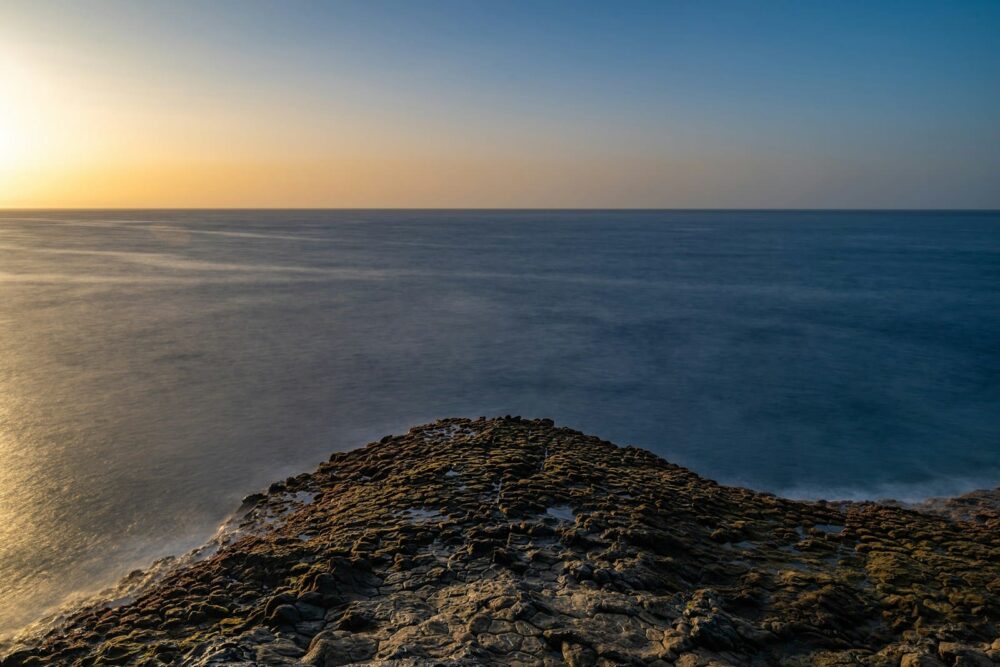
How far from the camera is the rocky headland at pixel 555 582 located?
8.81m

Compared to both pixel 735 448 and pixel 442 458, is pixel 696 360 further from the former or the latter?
pixel 442 458

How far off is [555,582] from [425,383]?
60.1 feet

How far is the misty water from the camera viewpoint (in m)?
17.0

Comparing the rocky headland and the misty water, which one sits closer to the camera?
the rocky headland

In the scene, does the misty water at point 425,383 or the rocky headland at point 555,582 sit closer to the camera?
the rocky headland at point 555,582

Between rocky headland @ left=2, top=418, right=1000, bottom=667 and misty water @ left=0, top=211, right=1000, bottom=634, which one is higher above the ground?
rocky headland @ left=2, top=418, right=1000, bottom=667

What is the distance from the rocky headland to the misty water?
3.08 meters

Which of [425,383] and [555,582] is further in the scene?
[425,383]

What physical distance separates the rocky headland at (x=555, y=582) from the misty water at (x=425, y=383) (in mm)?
3076

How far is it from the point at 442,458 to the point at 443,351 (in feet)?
58.0

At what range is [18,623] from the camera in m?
11.4

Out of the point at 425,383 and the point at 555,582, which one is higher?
the point at 555,582

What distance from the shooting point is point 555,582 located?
1052 centimetres

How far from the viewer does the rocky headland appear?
28.9 feet
